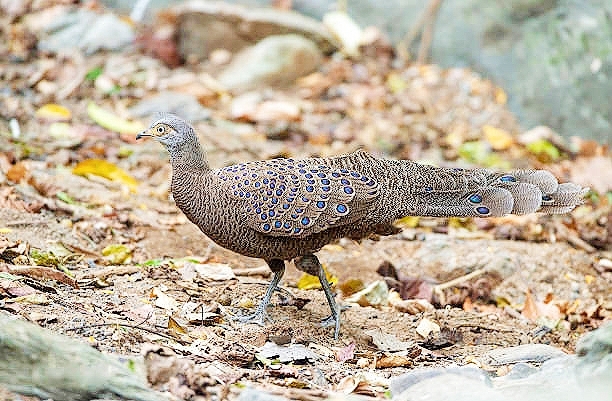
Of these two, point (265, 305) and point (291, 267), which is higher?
point (291, 267)

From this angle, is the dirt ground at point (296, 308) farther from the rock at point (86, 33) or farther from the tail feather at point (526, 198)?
the rock at point (86, 33)

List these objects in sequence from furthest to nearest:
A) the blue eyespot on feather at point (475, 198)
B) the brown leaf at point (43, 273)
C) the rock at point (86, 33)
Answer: the rock at point (86, 33)
the blue eyespot on feather at point (475, 198)
the brown leaf at point (43, 273)

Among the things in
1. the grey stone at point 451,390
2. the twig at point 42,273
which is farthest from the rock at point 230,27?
the grey stone at point 451,390

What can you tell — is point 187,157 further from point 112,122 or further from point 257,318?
point 112,122

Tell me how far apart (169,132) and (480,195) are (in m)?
1.74

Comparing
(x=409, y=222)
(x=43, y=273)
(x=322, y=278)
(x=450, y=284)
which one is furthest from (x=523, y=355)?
(x=409, y=222)

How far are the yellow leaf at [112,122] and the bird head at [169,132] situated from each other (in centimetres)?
352

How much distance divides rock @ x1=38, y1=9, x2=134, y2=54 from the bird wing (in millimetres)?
5621

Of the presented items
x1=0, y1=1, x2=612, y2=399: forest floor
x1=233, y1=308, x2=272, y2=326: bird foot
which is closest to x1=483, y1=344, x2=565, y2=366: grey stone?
x1=0, y1=1, x2=612, y2=399: forest floor

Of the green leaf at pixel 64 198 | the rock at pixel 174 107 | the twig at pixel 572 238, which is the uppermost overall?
the rock at pixel 174 107

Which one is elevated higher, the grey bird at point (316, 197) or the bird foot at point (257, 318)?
the grey bird at point (316, 197)

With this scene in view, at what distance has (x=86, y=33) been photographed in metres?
9.95

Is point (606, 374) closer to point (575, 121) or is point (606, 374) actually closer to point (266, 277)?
point (266, 277)

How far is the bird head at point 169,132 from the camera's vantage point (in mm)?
4706
